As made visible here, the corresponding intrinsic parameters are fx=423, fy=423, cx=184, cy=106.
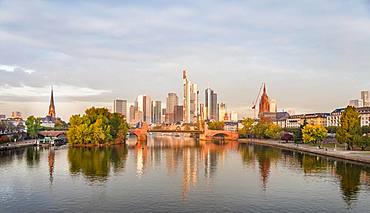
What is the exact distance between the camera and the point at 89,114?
343 feet

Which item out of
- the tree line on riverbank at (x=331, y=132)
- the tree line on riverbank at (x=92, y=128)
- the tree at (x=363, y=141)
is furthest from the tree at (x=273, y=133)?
the tree at (x=363, y=141)

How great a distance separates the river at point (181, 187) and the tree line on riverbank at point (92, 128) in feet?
109

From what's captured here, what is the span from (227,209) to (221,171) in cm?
2302

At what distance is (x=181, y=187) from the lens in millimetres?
43062

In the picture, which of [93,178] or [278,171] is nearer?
[93,178]

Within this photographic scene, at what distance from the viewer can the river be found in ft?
113

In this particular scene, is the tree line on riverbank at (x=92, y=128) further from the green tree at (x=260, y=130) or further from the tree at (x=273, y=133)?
the green tree at (x=260, y=130)

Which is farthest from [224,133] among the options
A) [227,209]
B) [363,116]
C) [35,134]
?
[227,209]

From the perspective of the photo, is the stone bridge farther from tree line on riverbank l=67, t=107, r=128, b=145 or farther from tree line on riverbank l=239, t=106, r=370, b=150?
tree line on riverbank l=67, t=107, r=128, b=145

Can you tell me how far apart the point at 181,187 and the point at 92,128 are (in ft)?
195

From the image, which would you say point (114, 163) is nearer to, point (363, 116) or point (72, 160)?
point (72, 160)

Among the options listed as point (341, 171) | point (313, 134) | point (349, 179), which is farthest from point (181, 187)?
point (313, 134)

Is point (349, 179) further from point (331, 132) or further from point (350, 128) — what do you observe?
point (331, 132)

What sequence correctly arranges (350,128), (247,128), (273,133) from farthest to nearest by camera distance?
(247,128), (273,133), (350,128)
